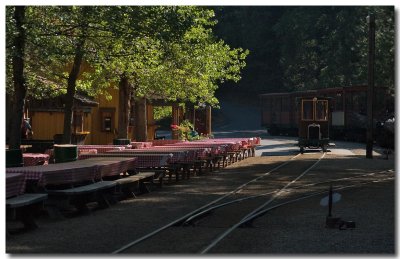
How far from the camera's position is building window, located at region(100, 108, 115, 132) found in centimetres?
3756

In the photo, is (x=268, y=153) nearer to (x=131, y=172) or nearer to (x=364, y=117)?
(x=364, y=117)

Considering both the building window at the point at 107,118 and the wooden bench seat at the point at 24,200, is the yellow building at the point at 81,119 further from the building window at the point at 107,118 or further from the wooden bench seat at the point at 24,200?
the wooden bench seat at the point at 24,200

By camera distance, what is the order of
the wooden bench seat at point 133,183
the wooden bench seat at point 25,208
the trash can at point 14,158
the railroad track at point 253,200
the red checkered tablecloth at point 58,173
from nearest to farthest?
the wooden bench seat at point 25,208
the railroad track at point 253,200
the red checkered tablecloth at point 58,173
the trash can at point 14,158
the wooden bench seat at point 133,183

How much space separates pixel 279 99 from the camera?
6144 centimetres

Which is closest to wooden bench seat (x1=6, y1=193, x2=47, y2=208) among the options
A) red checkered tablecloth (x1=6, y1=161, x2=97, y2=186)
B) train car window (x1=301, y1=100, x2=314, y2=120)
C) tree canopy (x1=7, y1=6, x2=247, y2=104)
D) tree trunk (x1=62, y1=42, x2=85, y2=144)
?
red checkered tablecloth (x1=6, y1=161, x2=97, y2=186)

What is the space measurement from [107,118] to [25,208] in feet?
82.5

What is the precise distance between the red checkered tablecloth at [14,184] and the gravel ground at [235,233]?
0.73 meters

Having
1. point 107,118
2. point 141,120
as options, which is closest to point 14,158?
point 141,120

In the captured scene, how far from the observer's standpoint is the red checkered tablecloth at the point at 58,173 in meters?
13.9

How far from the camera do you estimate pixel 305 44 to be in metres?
82.8

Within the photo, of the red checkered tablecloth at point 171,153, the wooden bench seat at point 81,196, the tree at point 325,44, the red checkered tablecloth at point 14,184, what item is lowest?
the wooden bench seat at point 81,196

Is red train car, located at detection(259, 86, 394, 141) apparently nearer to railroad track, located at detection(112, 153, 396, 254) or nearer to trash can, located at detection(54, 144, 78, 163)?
railroad track, located at detection(112, 153, 396, 254)

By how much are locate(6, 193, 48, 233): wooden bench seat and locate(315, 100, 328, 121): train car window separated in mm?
29245

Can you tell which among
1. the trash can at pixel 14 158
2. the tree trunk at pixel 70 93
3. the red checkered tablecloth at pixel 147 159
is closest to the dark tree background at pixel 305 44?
the tree trunk at pixel 70 93
